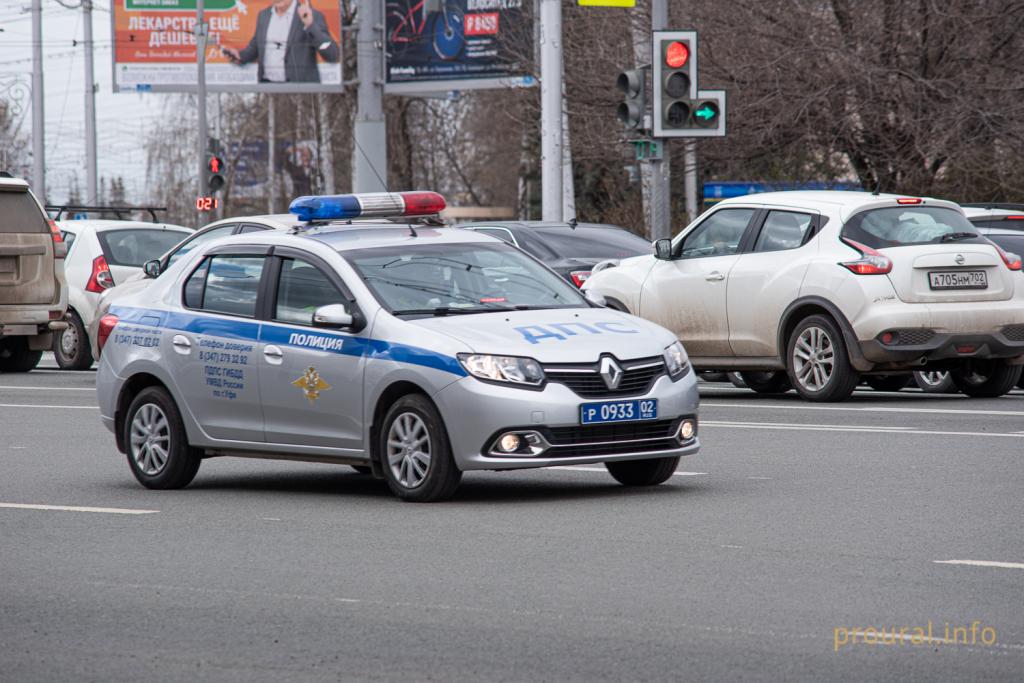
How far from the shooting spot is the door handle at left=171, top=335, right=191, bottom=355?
11250mm

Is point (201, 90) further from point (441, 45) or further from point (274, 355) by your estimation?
point (274, 355)

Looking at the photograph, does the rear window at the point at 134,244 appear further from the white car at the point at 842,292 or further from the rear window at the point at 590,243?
the white car at the point at 842,292

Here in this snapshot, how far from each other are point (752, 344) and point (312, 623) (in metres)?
9.85

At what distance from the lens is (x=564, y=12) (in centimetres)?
3394

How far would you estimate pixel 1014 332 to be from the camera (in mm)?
15594

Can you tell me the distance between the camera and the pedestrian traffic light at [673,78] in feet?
67.1

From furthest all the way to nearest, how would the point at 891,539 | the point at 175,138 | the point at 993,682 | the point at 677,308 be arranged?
the point at 175,138
the point at 677,308
the point at 891,539
the point at 993,682

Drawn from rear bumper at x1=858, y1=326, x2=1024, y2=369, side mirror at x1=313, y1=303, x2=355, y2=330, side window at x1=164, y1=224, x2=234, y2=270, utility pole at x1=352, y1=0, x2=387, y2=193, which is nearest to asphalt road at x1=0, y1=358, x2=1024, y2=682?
side mirror at x1=313, y1=303, x2=355, y2=330

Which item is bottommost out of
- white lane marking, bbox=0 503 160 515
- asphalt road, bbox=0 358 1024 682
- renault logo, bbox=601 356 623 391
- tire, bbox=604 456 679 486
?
white lane marking, bbox=0 503 160 515

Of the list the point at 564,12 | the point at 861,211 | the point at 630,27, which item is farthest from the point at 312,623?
the point at 564,12

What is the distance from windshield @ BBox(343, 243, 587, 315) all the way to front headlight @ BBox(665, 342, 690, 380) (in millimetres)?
699

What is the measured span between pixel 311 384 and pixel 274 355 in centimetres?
35

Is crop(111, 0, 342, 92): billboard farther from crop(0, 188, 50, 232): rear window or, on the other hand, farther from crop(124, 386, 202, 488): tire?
crop(124, 386, 202, 488): tire

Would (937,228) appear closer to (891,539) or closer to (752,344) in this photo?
(752,344)
